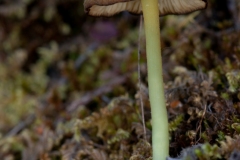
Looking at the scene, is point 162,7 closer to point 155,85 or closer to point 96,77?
point 155,85

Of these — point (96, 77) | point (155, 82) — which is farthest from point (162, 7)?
point (96, 77)

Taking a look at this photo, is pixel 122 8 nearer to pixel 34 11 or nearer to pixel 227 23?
pixel 227 23

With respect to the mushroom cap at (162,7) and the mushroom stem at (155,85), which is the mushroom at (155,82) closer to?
the mushroom stem at (155,85)

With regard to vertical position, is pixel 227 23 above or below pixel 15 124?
above

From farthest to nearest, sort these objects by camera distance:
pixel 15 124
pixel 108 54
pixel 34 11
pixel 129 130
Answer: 1. pixel 34 11
2. pixel 108 54
3. pixel 15 124
4. pixel 129 130

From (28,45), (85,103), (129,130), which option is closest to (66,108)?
(85,103)

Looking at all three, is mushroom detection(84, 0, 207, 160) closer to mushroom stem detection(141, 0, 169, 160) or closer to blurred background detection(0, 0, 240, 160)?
mushroom stem detection(141, 0, 169, 160)
